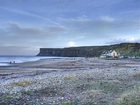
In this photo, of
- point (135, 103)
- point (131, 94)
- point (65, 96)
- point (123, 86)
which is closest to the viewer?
point (135, 103)

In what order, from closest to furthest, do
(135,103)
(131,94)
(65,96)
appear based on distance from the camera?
1. (135,103)
2. (131,94)
3. (65,96)

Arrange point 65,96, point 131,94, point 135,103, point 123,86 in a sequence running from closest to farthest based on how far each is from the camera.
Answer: point 135,103 → point 131,94 → point 65,96 → point 123,86

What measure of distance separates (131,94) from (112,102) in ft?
4.84

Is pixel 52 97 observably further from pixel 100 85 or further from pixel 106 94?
pixel 100 85

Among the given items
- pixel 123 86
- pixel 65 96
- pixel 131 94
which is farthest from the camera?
pixel 123 86

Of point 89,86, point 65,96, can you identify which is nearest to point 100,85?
point 89,86

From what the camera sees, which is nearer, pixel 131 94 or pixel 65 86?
pixel 131 94

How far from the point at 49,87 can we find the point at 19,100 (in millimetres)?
4978

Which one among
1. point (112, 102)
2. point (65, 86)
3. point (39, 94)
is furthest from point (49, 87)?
point (112, 102)

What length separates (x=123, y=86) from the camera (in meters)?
21.8

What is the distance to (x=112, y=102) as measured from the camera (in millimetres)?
16250

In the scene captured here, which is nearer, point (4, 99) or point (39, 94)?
point (4, 99)

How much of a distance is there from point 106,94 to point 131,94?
1887 mm

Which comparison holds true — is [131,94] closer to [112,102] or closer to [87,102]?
[112,102]
